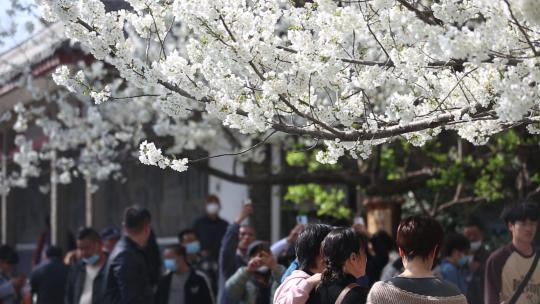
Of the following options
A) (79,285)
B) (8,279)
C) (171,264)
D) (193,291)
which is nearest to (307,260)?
(193,291)

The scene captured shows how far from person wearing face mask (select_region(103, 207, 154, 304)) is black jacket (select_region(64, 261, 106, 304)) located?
0.68ft

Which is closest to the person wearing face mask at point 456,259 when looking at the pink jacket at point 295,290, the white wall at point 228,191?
the pink jacket at point 295,290

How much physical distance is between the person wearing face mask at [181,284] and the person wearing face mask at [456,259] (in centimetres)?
222

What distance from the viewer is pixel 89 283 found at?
10.9 meters

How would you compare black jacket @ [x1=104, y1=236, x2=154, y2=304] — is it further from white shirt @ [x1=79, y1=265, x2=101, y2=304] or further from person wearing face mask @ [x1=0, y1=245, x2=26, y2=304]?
person wearing face mask @ [x1=0, y1=245, x2=26, y2=304]

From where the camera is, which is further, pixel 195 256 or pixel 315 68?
pixel 195 256

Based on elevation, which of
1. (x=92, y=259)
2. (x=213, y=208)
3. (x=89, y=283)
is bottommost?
(x=89, y=283)

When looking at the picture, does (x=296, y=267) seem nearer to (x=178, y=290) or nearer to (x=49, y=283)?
(x=178, y=290)

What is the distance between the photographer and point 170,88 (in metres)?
6.63

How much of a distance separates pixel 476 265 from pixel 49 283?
16.2 ft

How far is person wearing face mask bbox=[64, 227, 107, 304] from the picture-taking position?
10.8 m

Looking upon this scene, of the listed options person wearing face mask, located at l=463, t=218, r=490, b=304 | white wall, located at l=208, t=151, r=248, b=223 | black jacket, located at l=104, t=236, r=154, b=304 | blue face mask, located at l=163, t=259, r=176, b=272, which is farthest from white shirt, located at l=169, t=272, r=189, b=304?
white wall, located at l=208, t=151, r=248, b=223

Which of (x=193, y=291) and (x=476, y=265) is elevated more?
(x=476, y=265)

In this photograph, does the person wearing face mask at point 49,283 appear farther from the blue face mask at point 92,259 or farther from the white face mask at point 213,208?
the white face mask at point 213,208
